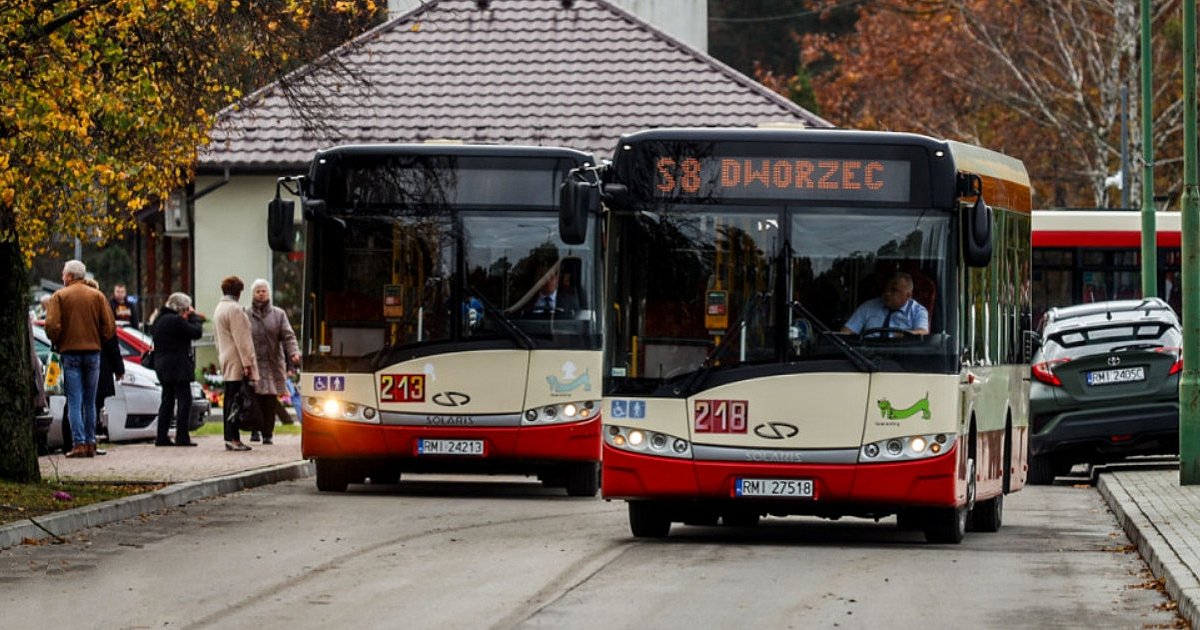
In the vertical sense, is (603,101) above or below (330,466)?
above

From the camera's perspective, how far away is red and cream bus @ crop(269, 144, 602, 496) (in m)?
20.2

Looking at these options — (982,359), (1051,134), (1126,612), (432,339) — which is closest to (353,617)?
(1126,612)

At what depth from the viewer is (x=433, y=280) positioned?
20.3 m

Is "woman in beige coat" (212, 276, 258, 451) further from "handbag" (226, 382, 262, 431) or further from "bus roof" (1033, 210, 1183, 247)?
"bus roof" (1033, 210, 1183, 247)

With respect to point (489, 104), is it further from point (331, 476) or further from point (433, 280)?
point (433, 280)

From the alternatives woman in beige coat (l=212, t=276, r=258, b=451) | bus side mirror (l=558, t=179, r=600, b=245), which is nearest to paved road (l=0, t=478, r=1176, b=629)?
bus side mirror (l=558, t=179, r=600, b=245)

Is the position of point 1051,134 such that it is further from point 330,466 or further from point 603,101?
point 330,466

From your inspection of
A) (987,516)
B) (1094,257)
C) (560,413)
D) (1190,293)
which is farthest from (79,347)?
(1094,257)

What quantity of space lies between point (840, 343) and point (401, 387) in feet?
18.7

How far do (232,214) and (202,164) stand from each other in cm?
183

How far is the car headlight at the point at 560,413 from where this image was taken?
67.1ft

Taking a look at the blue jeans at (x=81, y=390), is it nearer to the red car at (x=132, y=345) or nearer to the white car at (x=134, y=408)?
the white car at (x=134, y=408)

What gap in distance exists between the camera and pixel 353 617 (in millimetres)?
11750

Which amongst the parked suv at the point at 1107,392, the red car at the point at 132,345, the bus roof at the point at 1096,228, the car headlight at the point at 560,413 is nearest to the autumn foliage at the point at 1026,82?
the bus roof at the point at 1096,228
